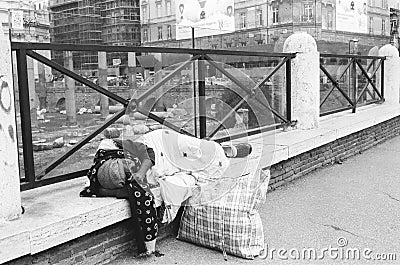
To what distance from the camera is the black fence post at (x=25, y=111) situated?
11.0 feet

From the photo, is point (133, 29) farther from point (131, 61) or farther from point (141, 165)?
point (141, 165)

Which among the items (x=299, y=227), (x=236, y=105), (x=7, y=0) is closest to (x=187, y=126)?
(x=236, y=105)

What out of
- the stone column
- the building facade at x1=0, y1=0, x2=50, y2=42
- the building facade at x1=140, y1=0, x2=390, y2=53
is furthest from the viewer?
the building facade at x1=140, y1=0, x2=390, y2=53

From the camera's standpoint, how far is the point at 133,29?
931cm

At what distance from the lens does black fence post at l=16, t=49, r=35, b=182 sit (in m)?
3.35

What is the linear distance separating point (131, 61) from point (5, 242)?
3.29 meters

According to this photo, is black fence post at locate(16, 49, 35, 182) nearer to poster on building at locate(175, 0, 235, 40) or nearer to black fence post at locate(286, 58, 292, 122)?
black fence post at locate(286, 58, 292, 122)

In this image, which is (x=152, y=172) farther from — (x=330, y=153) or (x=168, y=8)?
(x=168, y=8)

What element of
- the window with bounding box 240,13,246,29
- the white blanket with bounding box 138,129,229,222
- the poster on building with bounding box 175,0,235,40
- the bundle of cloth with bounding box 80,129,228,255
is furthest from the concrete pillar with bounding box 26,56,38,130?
the window with bounding box 240,13,246,29

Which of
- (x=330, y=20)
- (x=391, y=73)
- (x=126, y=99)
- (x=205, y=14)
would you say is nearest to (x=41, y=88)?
(x=126, y=99)

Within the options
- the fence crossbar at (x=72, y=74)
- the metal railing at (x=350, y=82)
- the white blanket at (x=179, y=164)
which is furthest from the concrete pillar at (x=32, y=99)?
the metal railing at (x=350, y=82)

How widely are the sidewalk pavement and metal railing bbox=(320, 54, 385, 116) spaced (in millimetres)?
2164

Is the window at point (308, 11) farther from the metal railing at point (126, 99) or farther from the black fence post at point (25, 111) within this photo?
the black fence post at point (25, 111)

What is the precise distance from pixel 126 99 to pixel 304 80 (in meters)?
2.95
